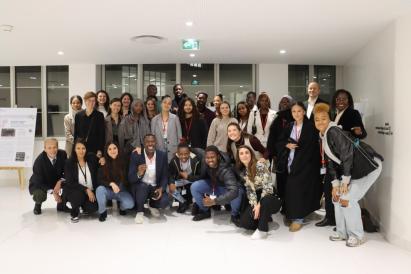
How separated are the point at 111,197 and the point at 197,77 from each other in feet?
16.3

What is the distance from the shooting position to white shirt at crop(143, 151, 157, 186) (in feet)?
15.2

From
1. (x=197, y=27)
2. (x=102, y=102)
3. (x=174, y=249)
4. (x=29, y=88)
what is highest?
(x=197, y=27)

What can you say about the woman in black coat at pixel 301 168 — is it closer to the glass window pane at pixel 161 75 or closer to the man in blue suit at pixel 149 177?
the man in blue suit at pixel 149 177

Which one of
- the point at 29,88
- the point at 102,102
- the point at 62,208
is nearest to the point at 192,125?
the point at 102,102

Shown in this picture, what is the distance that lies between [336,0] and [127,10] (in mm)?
2302

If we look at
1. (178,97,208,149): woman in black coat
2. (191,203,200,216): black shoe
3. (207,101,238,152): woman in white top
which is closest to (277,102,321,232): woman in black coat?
(207,101,238,152): woman in white top

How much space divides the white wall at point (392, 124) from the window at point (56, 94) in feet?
23.5

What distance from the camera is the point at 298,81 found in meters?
8.65

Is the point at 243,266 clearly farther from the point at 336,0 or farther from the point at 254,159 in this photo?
the point at 336,0

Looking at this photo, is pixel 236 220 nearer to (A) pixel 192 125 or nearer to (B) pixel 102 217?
(A) pixel 192 125

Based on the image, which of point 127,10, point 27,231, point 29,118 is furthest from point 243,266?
point 29,118

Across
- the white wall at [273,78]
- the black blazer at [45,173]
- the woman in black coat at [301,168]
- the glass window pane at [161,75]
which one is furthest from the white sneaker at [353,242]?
the glass window pane at [161,75]

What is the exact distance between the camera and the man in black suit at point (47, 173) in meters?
4.77

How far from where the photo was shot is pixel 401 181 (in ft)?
12.3
